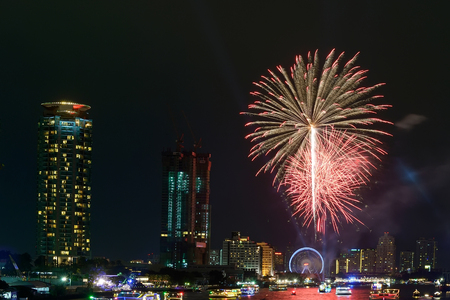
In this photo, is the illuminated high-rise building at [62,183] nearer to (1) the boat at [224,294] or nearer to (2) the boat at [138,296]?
(1) the boat at [224,294]

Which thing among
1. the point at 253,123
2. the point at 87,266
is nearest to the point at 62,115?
the point at 87,266

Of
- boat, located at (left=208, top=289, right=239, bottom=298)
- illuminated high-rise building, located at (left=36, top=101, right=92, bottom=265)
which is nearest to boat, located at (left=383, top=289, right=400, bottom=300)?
boat, located at (left=208, top=289, right=239, bottom=298)

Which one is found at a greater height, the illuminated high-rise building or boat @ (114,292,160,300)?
the illuminated high-rise building

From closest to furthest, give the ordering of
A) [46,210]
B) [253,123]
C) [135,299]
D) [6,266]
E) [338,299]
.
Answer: [253,123] → [135,299] → [338,299] → [6,266] → [46,210]

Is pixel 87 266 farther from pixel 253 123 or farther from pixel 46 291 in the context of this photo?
pixel 253 123

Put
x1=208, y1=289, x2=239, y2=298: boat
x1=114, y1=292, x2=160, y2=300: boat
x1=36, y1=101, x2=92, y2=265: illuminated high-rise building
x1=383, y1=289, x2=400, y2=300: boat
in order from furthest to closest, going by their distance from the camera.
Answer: x1=36, y1=101, x2=92, y2=265: illuminated high-rise building
x1=383, y1=289, x2=400, y2=300: boat
x1=208, y1=289, x2=239, y2=298: boat
x1=114, y1=292, x2=160, y2=300: boat

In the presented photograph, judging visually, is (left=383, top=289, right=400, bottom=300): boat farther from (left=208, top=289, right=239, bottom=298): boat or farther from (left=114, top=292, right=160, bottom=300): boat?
(left=114, top=292, right=160, bottom=300): boat

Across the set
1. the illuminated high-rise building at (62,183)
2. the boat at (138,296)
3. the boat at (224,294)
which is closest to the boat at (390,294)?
the boat at (224,294)

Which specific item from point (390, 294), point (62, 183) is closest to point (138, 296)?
point (390, 294)
